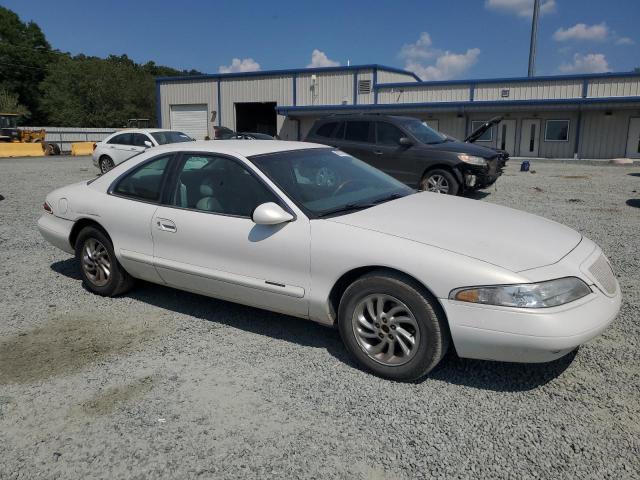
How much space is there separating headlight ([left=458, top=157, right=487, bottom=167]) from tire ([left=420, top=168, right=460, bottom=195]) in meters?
0.38

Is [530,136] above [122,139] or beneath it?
above

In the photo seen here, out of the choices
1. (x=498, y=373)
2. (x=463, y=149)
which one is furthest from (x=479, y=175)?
(x=498, y=373)

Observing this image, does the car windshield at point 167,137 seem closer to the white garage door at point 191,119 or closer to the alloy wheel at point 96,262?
the alloy wheel at point 96,262

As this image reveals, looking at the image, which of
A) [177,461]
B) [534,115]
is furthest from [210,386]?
[534,115]

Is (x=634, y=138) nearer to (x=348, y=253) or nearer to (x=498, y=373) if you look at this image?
(x=498, y=373)

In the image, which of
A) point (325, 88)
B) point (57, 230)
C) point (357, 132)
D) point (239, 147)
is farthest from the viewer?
point (325, 88)

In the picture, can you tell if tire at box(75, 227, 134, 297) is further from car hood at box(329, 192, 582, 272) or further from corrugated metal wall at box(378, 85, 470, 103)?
corrugated metal wall at box(378, 85, 470, 103)

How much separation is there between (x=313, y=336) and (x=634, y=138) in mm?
29187

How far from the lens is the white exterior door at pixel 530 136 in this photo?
29359mm

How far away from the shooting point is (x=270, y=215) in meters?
3.65

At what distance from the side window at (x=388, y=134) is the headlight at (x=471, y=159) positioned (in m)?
1.36

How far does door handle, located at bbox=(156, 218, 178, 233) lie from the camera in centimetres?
429

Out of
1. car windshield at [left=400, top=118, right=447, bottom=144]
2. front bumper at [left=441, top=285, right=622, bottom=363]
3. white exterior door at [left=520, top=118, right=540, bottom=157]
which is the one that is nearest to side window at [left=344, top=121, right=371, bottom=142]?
car windshield at [left=400, top=118, right=447, bottom=144]

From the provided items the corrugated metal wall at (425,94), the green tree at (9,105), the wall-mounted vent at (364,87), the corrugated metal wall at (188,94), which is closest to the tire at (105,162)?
the corrugated metal wall at (425,94)
